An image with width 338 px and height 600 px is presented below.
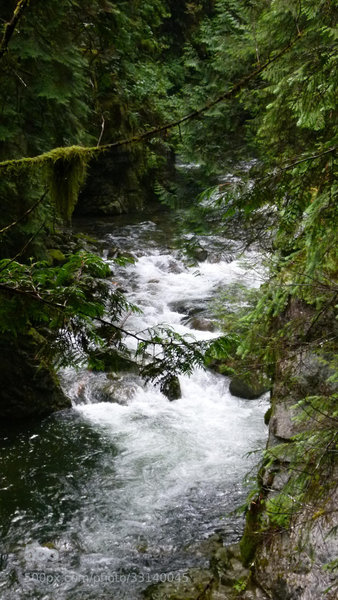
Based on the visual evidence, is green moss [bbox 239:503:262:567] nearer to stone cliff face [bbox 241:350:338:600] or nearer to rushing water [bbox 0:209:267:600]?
stone cliff face [bbox 241:350:338:600]

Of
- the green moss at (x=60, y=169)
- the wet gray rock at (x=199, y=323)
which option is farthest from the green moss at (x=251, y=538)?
the wet gray rock at (x=199, y=323)

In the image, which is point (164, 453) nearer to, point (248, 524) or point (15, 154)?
point (248, 524)

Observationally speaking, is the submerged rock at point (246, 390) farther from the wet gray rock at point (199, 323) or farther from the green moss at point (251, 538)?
the green moss at point (251, 538)

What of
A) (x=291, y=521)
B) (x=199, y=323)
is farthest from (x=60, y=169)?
(x=199, y=323)

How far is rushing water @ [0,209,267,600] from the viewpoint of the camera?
4855 mm

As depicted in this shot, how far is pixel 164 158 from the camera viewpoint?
68.1ft

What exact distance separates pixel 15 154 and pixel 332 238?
17.2 feet

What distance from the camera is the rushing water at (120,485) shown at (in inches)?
191

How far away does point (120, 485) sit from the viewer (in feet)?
21.1

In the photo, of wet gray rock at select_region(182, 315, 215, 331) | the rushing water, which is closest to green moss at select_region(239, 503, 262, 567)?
the rushing water

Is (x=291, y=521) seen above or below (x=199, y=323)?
below

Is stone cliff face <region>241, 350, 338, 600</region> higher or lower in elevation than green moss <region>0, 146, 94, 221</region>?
lower

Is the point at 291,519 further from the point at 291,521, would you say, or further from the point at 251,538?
the point at 251,538

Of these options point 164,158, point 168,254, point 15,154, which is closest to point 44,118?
point 15,154
